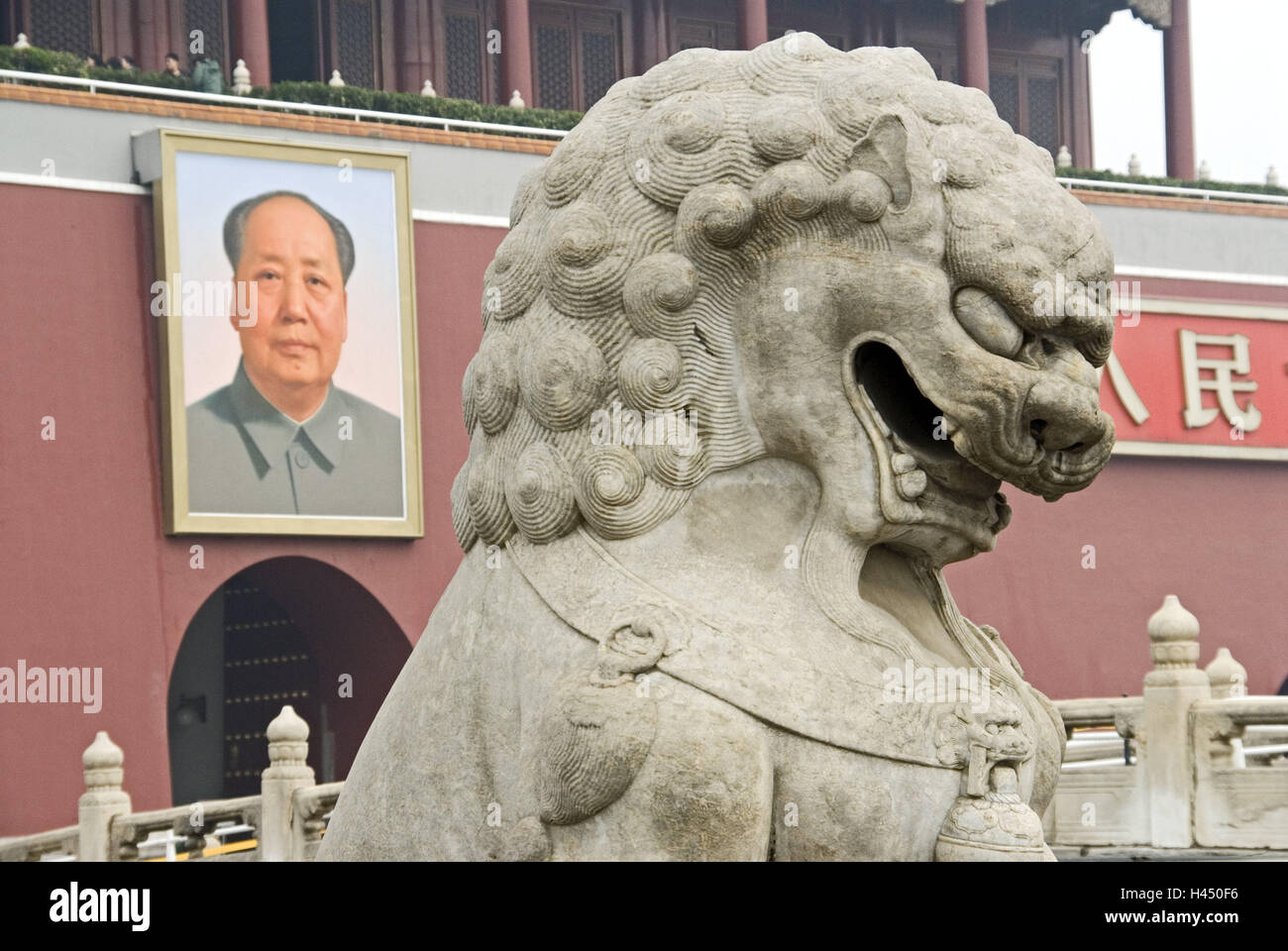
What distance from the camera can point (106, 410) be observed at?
38.6ft

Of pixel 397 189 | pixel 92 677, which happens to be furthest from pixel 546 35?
pixel 92 677

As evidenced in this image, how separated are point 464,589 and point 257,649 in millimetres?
11261

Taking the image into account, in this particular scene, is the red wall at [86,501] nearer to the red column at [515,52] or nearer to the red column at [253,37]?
the red column at [253,37]

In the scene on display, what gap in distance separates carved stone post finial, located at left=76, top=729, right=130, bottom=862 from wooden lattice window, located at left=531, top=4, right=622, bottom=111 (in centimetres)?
759

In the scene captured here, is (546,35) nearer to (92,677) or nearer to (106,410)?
(106,410)

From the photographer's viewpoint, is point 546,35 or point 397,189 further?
point 546,35

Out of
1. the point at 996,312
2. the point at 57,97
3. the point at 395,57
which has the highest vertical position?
the point at 395,57

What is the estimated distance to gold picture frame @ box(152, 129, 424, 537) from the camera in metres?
11.8

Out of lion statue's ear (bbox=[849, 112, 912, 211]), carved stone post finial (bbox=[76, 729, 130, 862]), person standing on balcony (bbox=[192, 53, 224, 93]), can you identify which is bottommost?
carved stone post finial (bbox=[76, 729, 130, 862])

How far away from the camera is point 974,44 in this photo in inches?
635

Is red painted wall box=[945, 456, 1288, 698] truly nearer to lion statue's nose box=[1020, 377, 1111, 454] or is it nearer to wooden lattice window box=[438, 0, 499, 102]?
wooden lattice window box=[438, 0, 499, 102]

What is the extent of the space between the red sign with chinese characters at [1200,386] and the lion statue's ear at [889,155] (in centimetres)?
1186

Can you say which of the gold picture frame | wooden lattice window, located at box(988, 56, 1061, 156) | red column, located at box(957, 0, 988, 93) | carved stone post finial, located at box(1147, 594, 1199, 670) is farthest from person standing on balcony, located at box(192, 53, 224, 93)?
wooden lattice window, located at box(988, 56, 1061, 156)

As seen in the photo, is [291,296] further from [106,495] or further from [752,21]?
[752,21]
